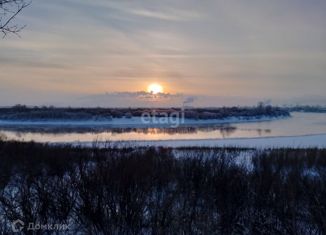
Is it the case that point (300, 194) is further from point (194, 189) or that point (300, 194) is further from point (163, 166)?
point (163, 166)

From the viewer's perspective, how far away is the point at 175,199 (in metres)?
6.73

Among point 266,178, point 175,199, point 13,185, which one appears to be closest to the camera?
point 175,199

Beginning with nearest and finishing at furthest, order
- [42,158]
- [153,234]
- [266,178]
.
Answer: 1. [153,234]
2. [266,178]
3. [42,158]

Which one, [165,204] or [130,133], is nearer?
[165,204]

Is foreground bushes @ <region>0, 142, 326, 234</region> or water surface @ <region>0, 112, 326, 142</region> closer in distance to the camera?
foreground bushes @ <region>0, 142, 326, 234</region>

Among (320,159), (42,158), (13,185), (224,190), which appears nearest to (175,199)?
(224,190)

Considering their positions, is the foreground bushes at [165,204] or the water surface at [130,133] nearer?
the foreground bushes at [165,204]

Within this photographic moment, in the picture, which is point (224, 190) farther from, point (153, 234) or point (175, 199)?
point (153, 234)

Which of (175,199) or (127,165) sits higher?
(127,165)

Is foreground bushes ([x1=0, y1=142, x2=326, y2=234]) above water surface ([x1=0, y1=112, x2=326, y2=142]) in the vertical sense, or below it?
above

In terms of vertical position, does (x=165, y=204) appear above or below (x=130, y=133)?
above

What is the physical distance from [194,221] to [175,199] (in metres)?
0.55

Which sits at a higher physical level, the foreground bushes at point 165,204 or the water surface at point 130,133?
the foreground bushes at point 165,204

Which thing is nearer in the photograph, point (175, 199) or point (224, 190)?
point (175, 199)
